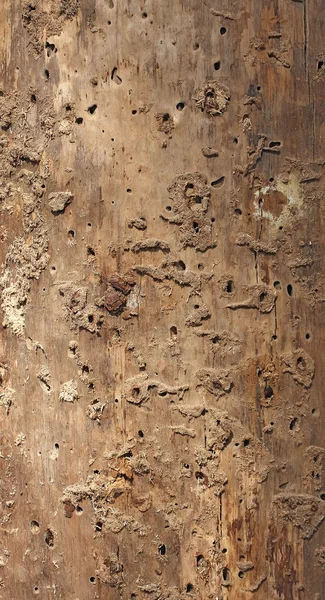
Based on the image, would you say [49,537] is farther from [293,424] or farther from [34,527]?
[293,424]

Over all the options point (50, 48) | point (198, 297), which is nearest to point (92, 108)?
point (50, 48)

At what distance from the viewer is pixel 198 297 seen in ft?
6.91

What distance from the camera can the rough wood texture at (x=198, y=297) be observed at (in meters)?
2.10

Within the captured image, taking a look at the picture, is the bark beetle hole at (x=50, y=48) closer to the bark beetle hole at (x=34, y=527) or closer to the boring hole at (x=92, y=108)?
the boring hole at (x=92, y=108)

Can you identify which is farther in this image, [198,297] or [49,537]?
[49,537]

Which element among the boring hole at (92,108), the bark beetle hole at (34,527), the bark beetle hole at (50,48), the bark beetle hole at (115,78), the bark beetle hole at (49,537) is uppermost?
the bark beetle hole at (50,48)

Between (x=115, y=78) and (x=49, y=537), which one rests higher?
(x=115, y=78)

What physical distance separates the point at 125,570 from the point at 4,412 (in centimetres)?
67

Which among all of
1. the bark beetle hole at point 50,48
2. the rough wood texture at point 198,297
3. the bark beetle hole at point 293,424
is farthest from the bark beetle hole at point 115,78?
the bark beetle hole at point 293,424

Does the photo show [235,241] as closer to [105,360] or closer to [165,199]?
[165,199]

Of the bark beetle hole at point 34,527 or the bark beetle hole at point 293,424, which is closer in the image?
the bark beetle hole at point 293,424

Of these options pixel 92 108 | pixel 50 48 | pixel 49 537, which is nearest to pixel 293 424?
pixel 49 537

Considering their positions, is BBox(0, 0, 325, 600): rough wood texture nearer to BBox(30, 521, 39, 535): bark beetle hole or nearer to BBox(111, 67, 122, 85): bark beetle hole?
BBox(111, 67, 122, 85): bark beetle hole

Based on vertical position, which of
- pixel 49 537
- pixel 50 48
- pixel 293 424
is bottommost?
pixel 49 537
